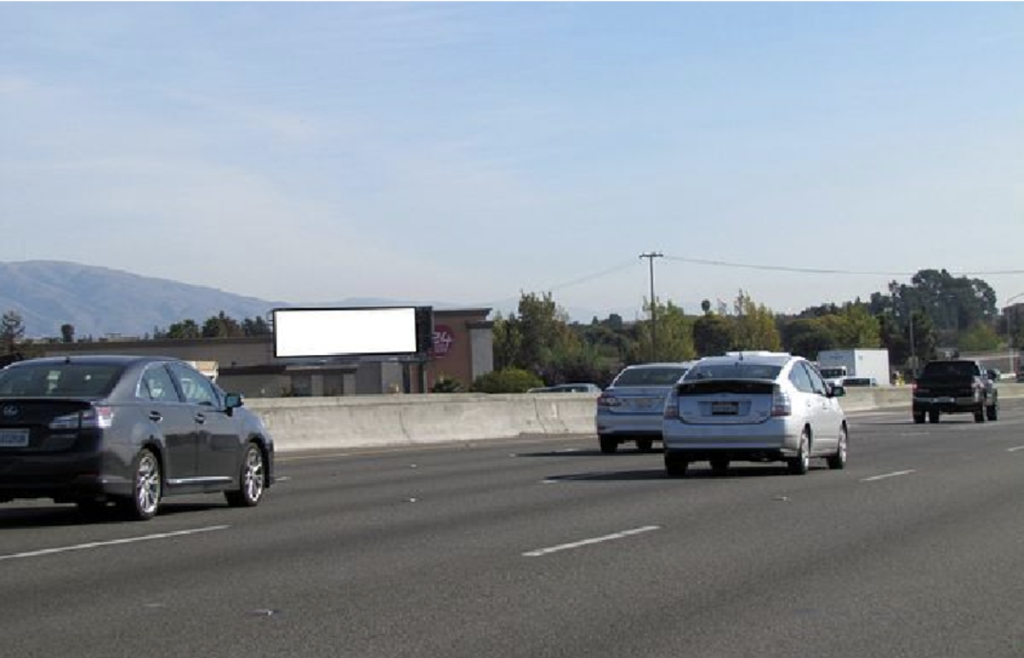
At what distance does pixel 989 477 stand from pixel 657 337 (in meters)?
90.3

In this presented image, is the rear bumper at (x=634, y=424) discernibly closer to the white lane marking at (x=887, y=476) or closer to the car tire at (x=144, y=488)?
the white lane marking at (x=887, y=476)

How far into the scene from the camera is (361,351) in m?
74.7

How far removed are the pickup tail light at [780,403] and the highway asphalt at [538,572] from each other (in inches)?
48.4

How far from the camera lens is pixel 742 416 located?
21094 mm

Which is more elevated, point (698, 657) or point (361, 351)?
point (361, 351)

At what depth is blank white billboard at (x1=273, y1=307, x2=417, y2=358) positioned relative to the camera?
74188 millimetres

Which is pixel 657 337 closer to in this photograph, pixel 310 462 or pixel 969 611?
pixel 310 462

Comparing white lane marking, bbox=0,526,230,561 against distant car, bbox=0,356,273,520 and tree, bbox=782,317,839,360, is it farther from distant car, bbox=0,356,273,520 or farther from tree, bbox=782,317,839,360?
tree, bbox=782,317,839,360

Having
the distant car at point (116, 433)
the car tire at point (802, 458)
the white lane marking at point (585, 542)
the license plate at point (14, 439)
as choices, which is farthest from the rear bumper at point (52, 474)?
the car tire at point (802, 458)

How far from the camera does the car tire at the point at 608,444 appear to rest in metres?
28.6

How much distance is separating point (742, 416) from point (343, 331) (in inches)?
2161

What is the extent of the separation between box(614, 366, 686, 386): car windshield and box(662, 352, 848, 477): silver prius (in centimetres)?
661

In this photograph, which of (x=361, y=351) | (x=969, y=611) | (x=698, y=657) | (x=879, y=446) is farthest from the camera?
(x=361, y=351)

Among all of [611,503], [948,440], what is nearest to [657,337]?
[948,440]
